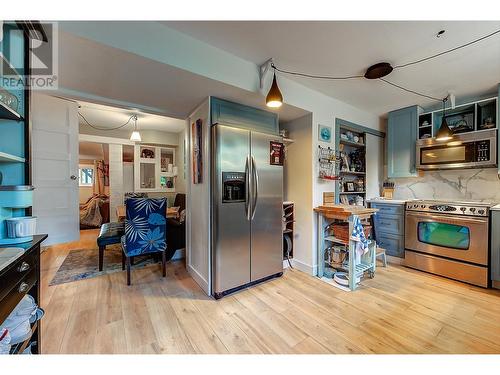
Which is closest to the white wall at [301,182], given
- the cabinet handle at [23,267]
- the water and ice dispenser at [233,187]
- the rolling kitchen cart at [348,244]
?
the rolling kitchen cart at [348,244]

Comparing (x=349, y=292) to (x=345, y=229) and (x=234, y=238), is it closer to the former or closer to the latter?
(x=345, y=229)

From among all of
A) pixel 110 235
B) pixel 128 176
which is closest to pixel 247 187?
pixel 110 235

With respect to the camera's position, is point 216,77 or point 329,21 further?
point 216,77

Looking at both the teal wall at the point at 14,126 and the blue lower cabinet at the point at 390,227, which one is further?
the blue lower cabinet at the point at 390,227

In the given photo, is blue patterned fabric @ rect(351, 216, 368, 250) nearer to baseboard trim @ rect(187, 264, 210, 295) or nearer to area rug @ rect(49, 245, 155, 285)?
baseboard trim @ rect(187, 264, 210, 295)

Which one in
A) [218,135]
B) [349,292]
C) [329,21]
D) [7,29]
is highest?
[329,21]

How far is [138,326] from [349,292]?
2057 millimetres

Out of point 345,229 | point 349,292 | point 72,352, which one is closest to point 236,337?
point 72,352

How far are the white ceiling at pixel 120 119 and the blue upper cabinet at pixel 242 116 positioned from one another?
202 cm

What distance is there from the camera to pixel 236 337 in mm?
1564

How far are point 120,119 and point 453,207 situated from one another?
5730 mm

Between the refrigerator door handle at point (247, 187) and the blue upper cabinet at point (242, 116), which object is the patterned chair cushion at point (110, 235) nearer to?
the refrigerator door handle at point (247, 187)

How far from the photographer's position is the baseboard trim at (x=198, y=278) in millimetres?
2238

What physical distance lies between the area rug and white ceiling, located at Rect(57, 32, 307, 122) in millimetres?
2090
